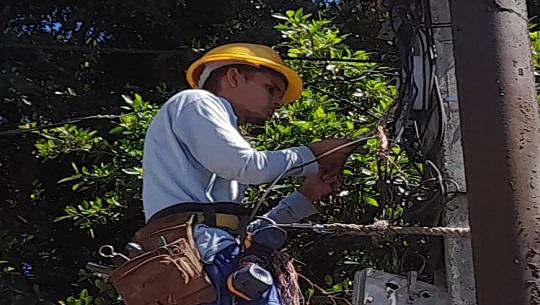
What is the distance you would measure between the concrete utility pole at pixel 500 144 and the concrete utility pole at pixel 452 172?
63 cm

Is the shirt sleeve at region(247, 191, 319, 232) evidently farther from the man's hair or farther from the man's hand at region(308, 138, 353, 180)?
the man's hair

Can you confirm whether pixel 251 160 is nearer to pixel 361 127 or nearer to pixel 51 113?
pixel 361 127

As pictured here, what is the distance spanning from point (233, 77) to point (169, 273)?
0.74 meters

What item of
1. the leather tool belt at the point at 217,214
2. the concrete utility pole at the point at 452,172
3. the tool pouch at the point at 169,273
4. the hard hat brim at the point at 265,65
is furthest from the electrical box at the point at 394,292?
the hard hat brim at the point at 265,65

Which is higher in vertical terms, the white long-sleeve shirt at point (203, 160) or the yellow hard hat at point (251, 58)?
the yellow hard hat at point (251, 58)

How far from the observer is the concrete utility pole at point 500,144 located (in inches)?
84.2

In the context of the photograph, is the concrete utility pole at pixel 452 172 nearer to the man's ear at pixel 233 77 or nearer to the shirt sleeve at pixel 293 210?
the shirt sleeve at pixel 293 210

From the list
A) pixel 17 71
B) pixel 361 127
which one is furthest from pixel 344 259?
pixel 17 71

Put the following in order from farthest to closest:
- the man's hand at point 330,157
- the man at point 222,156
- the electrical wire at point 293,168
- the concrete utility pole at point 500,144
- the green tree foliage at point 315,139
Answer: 1. the green tree foliage at point 315,139
2. the man's hand at point 330,157
3. the electrical wire at point 293,168
4. the man at point 222,156
5. the concrete utility pole at point 500,144

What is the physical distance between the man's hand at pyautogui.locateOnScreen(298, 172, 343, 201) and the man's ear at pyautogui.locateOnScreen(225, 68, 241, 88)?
380 millimetres

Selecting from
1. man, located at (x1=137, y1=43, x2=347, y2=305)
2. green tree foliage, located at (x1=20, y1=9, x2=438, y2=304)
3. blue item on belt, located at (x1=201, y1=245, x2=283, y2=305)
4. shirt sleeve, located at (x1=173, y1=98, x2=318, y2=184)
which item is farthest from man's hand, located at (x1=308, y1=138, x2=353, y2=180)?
green tree foliage, located at (x1=20, y1=9, x2=438, y2=304)

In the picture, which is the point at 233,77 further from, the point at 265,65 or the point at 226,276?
the point at 226,276

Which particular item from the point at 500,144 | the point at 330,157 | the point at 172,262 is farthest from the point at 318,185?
the point at 500,144

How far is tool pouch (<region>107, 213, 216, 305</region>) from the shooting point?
2789 millimetres
